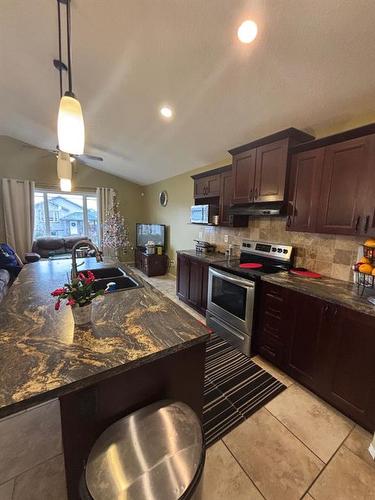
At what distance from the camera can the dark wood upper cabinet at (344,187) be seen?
5.73 ft

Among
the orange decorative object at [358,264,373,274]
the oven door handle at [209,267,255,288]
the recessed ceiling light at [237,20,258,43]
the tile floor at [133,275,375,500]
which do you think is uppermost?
the recessed ceiling light at [237,20,258,43]

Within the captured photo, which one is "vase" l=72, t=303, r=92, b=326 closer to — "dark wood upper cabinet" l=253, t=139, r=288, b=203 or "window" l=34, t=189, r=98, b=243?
"dark wood upper cabinet" l=253, t=139, r=288, b=203

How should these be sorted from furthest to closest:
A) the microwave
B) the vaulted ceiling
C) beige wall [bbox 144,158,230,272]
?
beige wall [bbox 144,158,230,272] < the microwave < the vaulted ceiling

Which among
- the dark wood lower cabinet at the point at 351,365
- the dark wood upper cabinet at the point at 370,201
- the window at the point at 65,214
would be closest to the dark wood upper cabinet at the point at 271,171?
the dark wood upper cabinet at the point at 370,201

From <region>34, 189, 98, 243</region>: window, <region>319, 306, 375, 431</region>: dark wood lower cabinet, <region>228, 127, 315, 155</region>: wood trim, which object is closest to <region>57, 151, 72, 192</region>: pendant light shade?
<region>228, 127, 315, 155</region>: wood trim

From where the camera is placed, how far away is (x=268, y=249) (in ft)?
8.99

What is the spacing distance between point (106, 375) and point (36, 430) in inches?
50.8

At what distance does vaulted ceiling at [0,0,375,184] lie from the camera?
4.56 feet

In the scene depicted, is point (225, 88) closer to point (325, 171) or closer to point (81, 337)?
point (325, 171)

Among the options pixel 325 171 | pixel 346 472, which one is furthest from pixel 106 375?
pixel 325 171

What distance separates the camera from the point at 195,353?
117 centimetres

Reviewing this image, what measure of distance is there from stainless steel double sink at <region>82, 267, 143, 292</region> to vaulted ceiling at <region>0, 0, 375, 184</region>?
1.98 metres

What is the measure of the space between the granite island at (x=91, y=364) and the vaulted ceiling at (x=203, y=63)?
199 cm

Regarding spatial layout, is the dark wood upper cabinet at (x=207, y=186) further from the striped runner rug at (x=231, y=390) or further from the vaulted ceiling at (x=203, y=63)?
the striped runner rug at (x=231, y=390)
